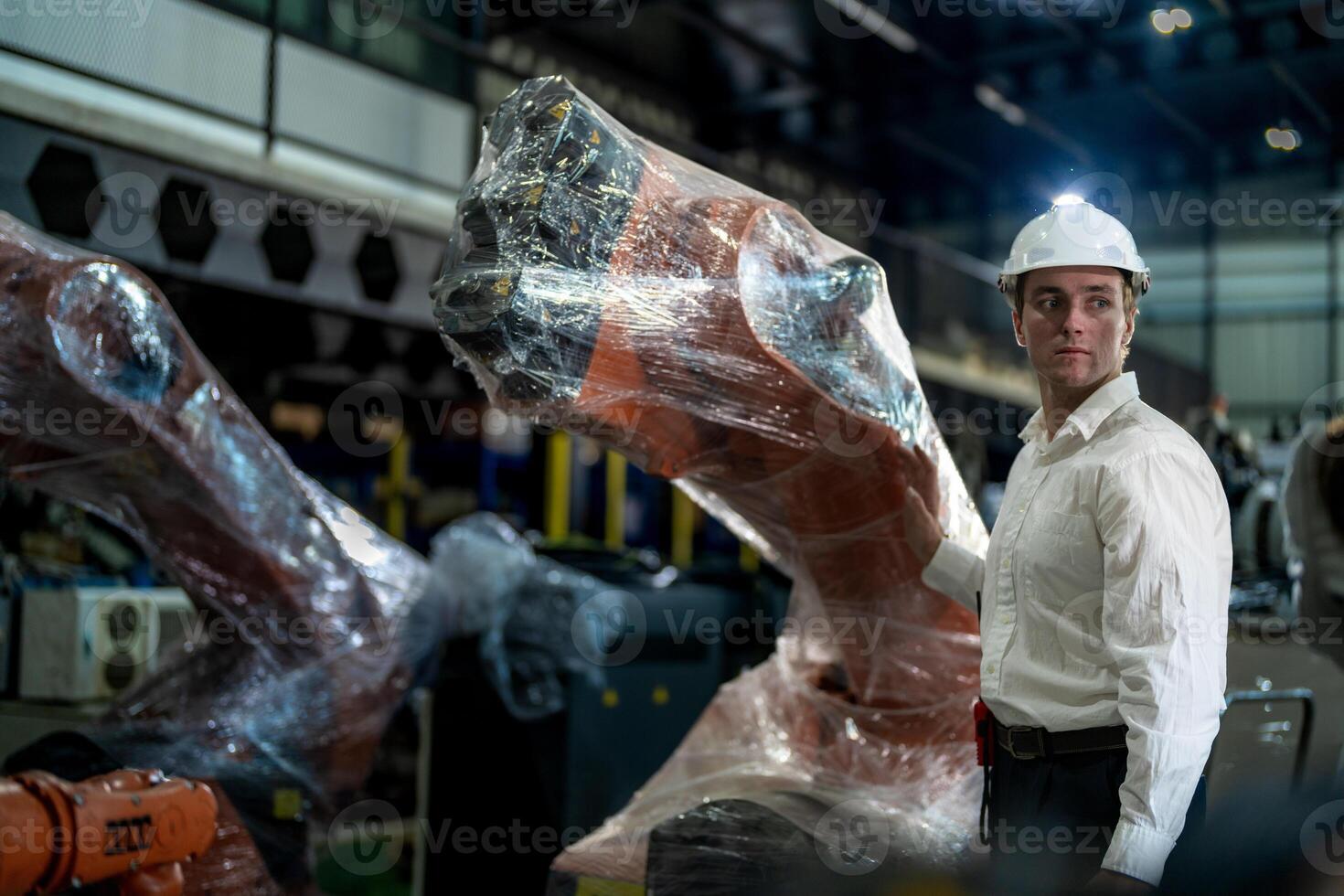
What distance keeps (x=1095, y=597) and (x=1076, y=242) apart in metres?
0.57

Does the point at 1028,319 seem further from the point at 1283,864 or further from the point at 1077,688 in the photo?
the point at 1283,864

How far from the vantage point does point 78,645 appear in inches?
157

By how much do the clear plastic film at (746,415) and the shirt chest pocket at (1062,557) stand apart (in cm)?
49

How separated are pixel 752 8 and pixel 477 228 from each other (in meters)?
9.51

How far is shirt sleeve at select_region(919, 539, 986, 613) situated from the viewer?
2410mm

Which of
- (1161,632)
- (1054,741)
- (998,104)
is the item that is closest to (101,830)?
(1054,741)

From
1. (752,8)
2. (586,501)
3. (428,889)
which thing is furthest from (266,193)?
(752,8)

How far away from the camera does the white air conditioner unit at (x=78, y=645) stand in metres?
3.99
